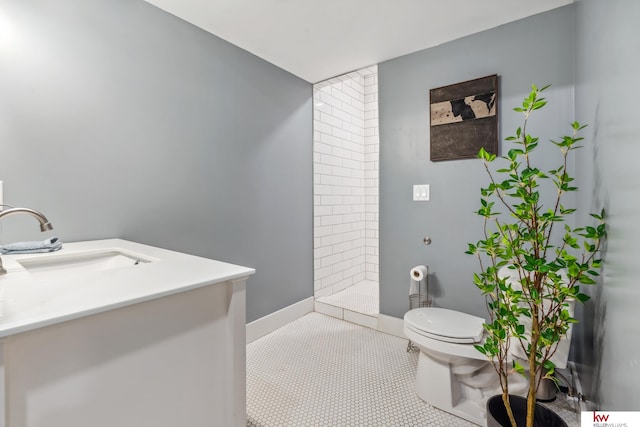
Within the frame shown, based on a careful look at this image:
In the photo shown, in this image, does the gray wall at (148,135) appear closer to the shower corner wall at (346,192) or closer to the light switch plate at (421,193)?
the shower corner wall at (346,192)

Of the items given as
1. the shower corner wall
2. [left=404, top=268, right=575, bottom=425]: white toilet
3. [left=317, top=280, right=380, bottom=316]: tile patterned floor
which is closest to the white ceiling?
the shower corner wall

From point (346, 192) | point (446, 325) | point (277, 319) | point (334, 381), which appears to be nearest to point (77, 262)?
point (334, 381)

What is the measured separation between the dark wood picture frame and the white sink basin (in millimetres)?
1952

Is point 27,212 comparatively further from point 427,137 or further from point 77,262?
point 427,137

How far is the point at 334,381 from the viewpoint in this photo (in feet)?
6.00

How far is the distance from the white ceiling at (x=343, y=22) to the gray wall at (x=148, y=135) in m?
0.17

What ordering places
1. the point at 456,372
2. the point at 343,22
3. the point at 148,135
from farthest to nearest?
1. the point at 343,22
2. the point at 148,135
3. the point at 456,372

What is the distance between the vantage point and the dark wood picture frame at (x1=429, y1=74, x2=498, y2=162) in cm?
197

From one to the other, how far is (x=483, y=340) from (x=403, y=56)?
6.66 ft

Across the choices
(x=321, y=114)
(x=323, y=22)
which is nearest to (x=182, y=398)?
(x=323, y=22)

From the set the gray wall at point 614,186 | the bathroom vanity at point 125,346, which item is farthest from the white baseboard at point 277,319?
the gray wall at point 614,186

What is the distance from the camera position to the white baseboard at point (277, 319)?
7.70 ft

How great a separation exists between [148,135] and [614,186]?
2165mm

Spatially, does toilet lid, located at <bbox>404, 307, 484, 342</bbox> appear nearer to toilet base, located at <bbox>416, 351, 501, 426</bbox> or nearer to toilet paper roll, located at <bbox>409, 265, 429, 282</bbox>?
toilet base, located at <bbox>416, 351, 501, 426</bbox>
